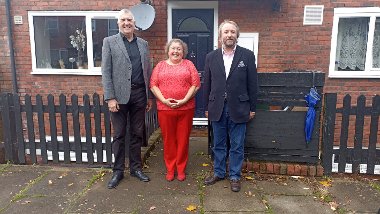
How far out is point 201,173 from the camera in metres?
4.54

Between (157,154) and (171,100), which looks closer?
(171,100)

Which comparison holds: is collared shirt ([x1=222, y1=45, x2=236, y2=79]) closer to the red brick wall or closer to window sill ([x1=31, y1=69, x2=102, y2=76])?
the red brick wall

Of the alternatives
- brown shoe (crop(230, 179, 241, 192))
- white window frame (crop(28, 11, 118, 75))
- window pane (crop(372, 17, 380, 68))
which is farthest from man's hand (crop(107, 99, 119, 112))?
window pane (crop(372, 17, 380, 68))

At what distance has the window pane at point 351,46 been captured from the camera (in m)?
6.91

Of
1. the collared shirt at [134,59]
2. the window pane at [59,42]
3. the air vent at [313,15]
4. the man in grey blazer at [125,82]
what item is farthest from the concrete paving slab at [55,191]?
the air vent at [313,15]

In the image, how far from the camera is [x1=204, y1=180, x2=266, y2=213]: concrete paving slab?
11.6 ft

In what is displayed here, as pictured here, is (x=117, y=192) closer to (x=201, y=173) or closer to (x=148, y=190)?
(x=148, y=190)

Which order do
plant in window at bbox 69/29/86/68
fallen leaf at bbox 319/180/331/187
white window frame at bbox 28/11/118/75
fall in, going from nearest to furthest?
fallen leaf at bbox 319/180/331/187 → white window frame at bbox 28/11/118/75 → plant in window at bbox 69/29/86/68

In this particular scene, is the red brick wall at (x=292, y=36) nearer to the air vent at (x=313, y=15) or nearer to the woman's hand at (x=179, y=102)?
the air vent at (x=313, y=15)

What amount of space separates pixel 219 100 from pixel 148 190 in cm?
139

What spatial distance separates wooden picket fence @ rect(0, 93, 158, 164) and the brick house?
2523 mm

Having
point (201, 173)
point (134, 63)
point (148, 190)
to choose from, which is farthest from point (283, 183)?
point (134, 63)

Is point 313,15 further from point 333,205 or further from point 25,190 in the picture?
point 25,190

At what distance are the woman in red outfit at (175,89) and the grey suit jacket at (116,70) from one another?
1.09ft
